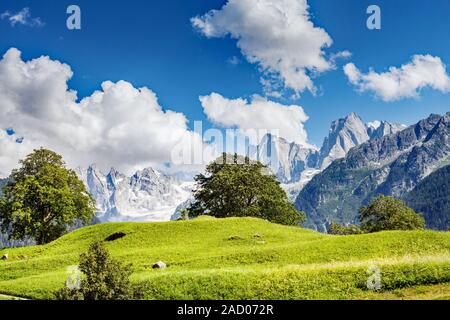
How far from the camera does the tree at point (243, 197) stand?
111 metres

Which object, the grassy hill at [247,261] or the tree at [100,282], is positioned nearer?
the tree at [100,282]

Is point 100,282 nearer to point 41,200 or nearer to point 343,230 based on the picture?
point 41,200

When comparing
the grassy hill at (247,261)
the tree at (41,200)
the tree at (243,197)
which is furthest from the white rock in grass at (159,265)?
the tree at (243,197)

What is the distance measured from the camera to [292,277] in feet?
102

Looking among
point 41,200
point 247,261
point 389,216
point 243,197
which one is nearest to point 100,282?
point 247,261

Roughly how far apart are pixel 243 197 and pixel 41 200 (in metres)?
51.2

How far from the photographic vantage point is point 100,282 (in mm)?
25188

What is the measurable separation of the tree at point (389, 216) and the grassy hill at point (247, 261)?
57444mm

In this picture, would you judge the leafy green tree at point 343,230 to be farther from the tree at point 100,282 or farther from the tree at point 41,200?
the tree at point 100,282

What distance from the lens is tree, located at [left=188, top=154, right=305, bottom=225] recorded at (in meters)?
111

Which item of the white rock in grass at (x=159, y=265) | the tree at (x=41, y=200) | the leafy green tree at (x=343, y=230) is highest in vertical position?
the tree at (x=41, y=200)

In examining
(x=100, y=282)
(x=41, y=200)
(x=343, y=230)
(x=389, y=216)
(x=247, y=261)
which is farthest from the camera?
(x=343, y=230)

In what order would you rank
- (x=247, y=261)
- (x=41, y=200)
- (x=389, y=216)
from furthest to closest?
(x=389, y=216), (x=41, y=200), (x=247, y=261)
